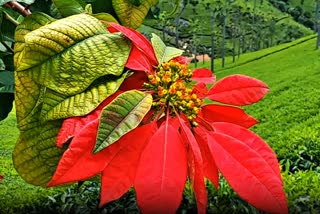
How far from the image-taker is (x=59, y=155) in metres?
0.27

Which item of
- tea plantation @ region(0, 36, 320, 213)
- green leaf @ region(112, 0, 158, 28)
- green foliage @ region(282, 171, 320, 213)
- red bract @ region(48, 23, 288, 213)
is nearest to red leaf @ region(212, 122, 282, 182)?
red bract @ region(48, 23, 288, 213)

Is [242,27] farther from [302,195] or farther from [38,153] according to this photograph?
[38,153]

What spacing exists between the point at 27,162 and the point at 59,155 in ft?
0.08

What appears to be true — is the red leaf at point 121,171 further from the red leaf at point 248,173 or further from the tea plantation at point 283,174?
the tea plantation at point 283,174

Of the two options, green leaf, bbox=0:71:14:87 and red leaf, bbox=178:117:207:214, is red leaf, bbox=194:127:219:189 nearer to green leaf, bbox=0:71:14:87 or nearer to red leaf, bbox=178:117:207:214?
red leaf, bbox=178:117:207:214

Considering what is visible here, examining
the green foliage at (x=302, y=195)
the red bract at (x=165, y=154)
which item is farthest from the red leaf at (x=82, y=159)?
the green foliage at (x=302, y=195)

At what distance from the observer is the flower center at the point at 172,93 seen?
0.28m

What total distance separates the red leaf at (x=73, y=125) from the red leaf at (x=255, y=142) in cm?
6

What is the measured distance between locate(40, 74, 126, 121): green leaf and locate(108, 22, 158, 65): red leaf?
0.10ft

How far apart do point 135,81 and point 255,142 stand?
7cm

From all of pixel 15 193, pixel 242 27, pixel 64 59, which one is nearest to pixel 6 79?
pixel 64 59

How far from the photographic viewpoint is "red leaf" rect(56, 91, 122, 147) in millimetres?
257

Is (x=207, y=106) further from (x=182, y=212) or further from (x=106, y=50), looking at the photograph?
(x=182, y=212)

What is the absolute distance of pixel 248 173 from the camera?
0.25m
